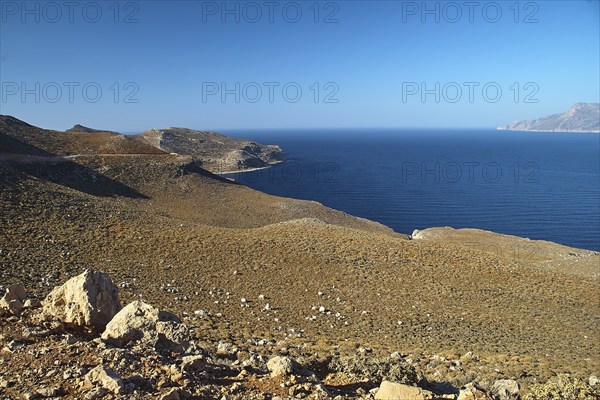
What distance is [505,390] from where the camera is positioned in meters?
11.1

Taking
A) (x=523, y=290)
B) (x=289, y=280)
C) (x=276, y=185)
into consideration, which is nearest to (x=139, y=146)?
(x=276, y=185)

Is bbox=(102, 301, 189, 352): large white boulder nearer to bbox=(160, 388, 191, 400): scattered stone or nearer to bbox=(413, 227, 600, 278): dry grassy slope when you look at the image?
bbox=(160, 388, 191, 400): scattered stone

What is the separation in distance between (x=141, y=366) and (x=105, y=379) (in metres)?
1.01

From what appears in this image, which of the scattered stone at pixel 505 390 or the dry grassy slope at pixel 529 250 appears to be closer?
the scattered stone at pixel 505 390

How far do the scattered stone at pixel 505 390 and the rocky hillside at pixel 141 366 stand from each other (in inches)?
1.1

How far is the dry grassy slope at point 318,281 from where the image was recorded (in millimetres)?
17922

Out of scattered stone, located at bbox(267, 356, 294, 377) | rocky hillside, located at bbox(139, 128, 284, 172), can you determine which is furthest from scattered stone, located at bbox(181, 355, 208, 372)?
rocky hillside, located at bbox(139, 128, 284, 172)

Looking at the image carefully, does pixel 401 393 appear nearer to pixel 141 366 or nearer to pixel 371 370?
pixel 371 370

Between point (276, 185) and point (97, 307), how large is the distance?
389 ft

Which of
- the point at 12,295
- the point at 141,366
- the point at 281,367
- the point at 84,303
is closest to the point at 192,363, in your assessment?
the point at 141,366

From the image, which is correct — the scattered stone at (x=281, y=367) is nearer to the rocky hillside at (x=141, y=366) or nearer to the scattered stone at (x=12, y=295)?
the rocky hillside at (x=141, y=366)

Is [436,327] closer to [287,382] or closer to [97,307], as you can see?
[287,382]

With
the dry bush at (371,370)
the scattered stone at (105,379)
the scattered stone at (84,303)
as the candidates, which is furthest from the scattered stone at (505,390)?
the scattered stone at (84,303)

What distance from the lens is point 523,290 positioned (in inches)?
1024
